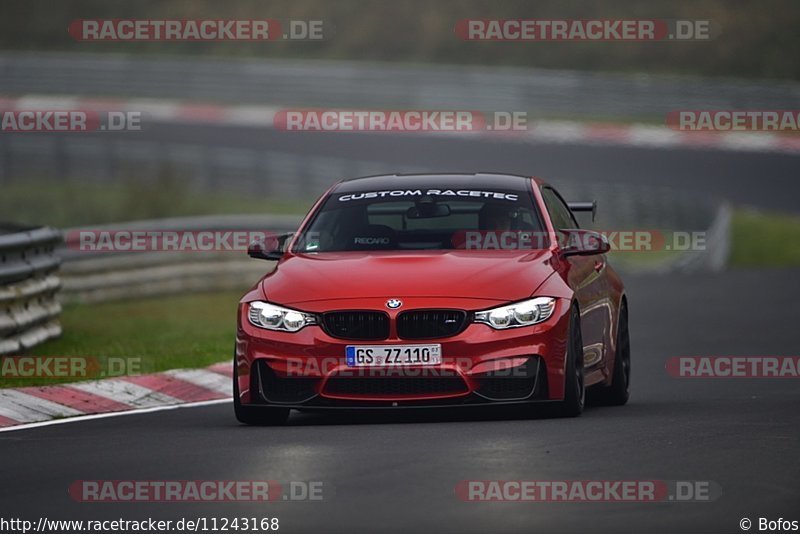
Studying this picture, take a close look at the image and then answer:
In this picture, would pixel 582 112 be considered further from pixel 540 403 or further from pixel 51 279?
pixel 540 403

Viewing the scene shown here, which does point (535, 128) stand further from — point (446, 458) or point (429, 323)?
point (446, 458)

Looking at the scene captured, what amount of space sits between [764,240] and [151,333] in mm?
13998

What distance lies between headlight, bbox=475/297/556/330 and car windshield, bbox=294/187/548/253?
92cm

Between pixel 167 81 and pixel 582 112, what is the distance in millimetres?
12097

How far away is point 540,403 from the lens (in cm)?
→ 1020

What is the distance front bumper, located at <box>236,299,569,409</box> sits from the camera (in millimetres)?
9914

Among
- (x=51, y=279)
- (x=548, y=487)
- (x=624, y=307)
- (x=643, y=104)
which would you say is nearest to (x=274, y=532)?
(x=548, y=487)

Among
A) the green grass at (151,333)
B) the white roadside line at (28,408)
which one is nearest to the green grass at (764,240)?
the green grass at (151,333)

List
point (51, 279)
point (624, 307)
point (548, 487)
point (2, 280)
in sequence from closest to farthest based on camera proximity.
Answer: point (548, 487)
point (624, 307)
point (2, 280)
point (51, 279)

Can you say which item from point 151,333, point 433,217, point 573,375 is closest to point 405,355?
point 573,375

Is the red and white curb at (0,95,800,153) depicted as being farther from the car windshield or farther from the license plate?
the license plate

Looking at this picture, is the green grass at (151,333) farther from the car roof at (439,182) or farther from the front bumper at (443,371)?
the front bumper at (443,371)

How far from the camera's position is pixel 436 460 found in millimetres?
8492

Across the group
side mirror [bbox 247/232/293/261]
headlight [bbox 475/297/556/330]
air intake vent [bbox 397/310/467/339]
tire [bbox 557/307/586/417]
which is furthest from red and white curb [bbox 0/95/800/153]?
air intake vent [bbox 397/310/467/339]
